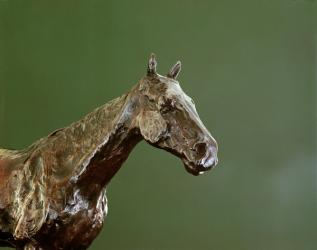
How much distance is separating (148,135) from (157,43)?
3.58 feet

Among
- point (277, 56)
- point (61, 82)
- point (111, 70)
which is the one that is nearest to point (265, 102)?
point (277, 56)

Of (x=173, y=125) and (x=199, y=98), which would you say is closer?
(x=173, y=125)

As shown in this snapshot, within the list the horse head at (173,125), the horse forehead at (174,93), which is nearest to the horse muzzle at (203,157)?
the horse head at (173,125)

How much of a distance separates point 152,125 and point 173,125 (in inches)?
1.6

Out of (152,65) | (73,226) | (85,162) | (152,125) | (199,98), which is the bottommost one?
(73,226)

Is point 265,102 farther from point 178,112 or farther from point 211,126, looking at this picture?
point 178,112

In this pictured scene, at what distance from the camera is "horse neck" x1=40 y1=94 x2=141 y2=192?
3.25ft

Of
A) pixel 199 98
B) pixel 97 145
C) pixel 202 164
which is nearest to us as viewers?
pixel 202 164

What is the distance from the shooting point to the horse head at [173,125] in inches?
35.4

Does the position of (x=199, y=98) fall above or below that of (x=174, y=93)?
above

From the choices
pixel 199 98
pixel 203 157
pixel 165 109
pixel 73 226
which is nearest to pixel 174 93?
pixel 165 109

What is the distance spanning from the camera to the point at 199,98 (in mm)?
1944

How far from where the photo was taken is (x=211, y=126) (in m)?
1.93

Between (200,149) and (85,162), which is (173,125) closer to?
(200,149)
